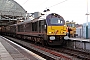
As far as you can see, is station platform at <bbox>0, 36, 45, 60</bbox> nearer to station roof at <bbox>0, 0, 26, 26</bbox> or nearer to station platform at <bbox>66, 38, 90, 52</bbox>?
station platform at <bbox>66, 38, 90, 52</bbox>

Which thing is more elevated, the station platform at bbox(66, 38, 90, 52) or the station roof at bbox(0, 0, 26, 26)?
the station roof at bbox(0, 0, 26, 26)

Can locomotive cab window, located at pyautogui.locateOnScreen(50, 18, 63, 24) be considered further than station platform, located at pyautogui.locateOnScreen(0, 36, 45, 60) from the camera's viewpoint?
Yes

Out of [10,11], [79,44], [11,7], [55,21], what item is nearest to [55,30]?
[55,21]

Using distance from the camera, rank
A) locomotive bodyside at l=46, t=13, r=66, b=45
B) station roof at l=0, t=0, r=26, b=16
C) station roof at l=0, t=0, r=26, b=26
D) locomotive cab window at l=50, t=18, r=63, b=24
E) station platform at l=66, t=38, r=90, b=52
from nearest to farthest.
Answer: station platform at l=66, t=38, r=90, b=52 → locomotive bodyside at l=46, t=13, r=66, b=45 → locomotive cab window at l=50, t=18, r=63, b=24 → station roof at l=0, t=0, r=26, b=26 → station roof at l=0, t=0, r=26, b=16

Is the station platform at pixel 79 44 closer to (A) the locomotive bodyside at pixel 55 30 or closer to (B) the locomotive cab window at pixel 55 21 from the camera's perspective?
(A) the locomotive bodyside at pixel 55 30

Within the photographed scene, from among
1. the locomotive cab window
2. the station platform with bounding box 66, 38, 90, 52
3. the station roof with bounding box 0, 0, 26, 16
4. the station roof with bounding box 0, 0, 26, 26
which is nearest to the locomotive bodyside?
the locomotive cab window

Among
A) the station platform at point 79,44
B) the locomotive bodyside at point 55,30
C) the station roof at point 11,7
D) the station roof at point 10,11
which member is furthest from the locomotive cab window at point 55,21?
the station roof at point 11,7

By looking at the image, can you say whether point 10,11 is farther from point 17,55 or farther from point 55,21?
point 17,55

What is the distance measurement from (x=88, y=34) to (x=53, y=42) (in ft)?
45.6

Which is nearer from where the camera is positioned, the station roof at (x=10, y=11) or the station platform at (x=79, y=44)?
the station platform at (x=79, y=44)

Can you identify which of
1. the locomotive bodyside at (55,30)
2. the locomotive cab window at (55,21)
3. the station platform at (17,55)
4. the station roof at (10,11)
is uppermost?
the station roof at (10,11)

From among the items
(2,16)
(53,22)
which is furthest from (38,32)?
(2,16)

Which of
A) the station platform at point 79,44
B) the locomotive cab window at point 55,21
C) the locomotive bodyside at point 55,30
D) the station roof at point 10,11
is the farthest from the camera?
the station roof at point 10,11

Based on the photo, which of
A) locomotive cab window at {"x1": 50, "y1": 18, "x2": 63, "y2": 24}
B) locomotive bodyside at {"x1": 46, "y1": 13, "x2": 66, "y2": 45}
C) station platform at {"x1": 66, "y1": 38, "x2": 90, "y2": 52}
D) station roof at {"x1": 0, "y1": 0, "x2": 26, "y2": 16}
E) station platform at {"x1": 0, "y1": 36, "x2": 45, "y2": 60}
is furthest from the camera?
station roof at {"x1": 0, "y1": 0, "x2": 26, "y2": 16}
